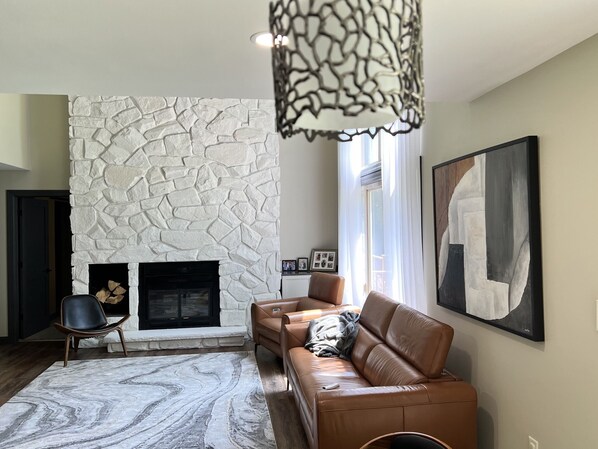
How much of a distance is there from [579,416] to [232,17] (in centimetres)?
216

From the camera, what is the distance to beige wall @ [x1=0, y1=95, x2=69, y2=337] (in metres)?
5.83

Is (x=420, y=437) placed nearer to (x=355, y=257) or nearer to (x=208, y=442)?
(x=208, y=442)

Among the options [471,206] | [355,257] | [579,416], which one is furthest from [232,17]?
[355,257]

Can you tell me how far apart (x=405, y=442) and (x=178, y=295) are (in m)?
4.26

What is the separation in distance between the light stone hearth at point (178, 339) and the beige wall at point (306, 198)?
4.36 feet

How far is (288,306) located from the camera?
528 centimetres

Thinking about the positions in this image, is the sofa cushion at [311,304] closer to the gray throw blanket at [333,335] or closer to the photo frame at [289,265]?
the gray throw blanket at [333,335]

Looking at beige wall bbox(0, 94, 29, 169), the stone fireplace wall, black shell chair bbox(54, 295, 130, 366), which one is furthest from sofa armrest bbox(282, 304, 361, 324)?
beige wall bbox(0, 94, 29, 169)

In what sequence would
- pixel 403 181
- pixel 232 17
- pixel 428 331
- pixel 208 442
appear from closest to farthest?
pixel 232 17, pixel 428 331, pixel 208 442, pixel 403 181

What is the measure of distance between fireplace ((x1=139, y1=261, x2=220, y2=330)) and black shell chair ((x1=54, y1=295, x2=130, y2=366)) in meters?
0.53

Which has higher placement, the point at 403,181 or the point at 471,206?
the point at 403,181

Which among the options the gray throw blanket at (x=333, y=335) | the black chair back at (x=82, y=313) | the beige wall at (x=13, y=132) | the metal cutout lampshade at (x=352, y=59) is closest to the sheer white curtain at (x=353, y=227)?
the gray throw blanket at (x=333, y=335)

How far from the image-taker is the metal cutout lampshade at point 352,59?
84 centimetres

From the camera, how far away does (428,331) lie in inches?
103
